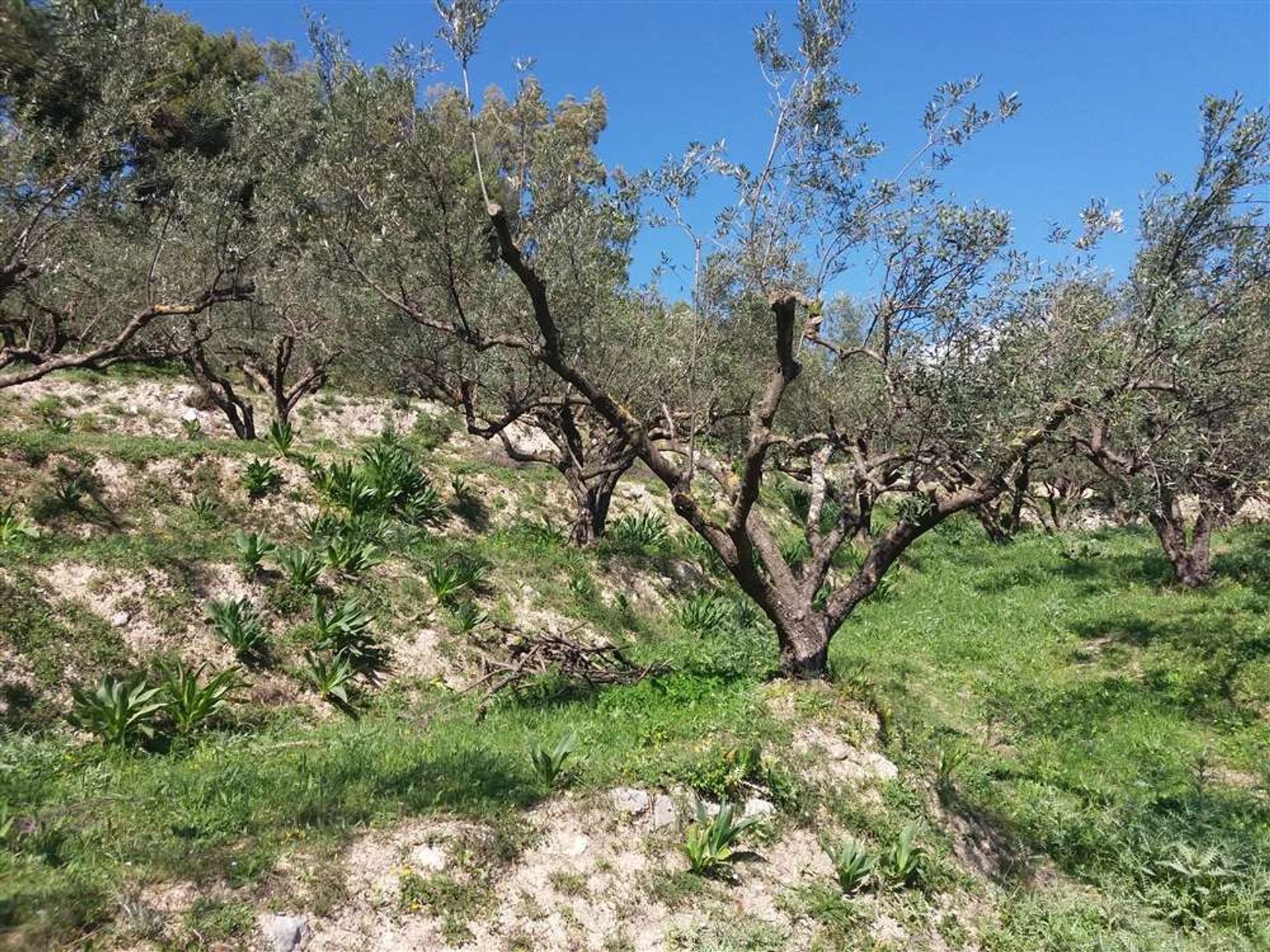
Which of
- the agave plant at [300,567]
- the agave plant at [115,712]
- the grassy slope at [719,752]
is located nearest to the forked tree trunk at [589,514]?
the grassy slope at [719,752]

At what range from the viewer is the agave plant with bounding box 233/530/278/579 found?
418 inches

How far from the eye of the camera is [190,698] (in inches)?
310

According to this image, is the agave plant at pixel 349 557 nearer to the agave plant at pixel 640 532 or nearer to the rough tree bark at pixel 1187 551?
the agave plant at pixel 640 532

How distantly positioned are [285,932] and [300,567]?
23.1 ft

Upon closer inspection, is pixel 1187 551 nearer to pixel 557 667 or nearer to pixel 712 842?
pixel 557 667

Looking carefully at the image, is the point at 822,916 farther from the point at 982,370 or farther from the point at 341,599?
the point at 341,599

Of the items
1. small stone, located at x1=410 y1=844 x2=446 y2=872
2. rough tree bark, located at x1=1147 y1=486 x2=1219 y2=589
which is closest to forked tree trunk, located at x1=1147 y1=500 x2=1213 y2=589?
rough tree bark, located at x1=1147 y1=486 x2=1219 y2=589

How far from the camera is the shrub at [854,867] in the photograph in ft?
19.1

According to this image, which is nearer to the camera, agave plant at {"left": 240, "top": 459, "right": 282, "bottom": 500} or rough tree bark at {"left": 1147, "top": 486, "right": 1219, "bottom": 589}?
agave plant at {"left": 240, "top": 459, "right": 282, "bottom": 500}

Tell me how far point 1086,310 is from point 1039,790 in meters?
5.82

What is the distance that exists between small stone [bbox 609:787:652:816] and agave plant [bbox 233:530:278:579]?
22.4ft

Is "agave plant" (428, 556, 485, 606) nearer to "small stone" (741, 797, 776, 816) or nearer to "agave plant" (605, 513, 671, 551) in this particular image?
"agave plant" (605, 513, 671, 551)

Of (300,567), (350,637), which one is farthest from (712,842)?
(300,567)

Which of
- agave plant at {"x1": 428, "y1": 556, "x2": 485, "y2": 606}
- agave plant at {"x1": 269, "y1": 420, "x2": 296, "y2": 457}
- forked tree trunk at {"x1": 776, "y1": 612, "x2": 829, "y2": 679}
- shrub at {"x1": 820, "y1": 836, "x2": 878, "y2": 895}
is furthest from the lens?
agave plant at {"x1": 269, "y1": 420, "x2": 296, "y2": 457}
